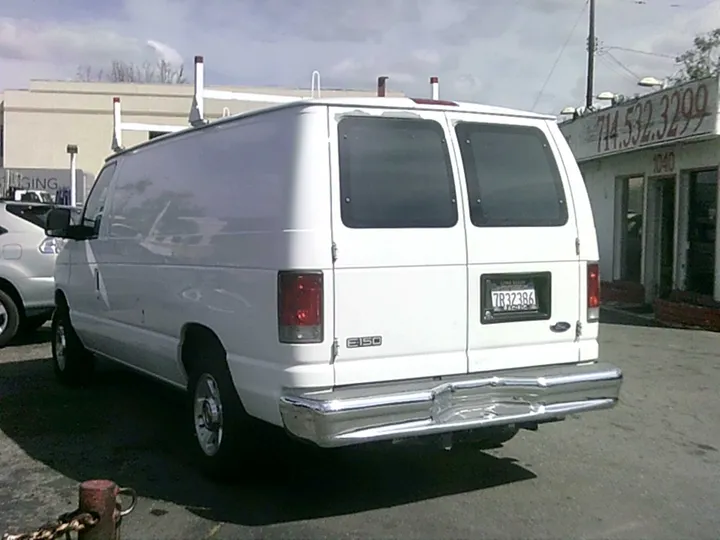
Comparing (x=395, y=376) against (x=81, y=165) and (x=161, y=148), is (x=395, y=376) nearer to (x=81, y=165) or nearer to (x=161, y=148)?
(x=161, y=148)

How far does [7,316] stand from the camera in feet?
35.3

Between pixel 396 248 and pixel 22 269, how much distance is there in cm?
739

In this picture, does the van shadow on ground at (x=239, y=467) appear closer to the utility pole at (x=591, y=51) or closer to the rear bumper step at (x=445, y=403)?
the rear bumper step at (x=445, y=403)

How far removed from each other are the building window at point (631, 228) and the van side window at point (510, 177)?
11294 mm

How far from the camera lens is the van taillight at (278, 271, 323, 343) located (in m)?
4.59

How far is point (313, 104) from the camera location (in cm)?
480

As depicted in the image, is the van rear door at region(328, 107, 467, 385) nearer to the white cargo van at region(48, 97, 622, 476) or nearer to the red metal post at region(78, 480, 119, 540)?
the white cargo van at region(48, 97, 622, 476)

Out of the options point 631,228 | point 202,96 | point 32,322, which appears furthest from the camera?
point 631,228

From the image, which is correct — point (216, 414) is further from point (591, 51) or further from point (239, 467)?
point (591, 51)

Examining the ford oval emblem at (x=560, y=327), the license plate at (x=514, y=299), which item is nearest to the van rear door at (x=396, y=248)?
the license plate at (x=514, y=299)

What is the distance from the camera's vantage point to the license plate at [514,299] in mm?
5152

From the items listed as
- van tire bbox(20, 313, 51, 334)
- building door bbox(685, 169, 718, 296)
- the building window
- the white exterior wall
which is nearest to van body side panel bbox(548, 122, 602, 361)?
van tire bbox(20, 313, 51, 334)

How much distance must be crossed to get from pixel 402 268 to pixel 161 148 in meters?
2.52

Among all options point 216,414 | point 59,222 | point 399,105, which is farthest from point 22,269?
point 399,105
